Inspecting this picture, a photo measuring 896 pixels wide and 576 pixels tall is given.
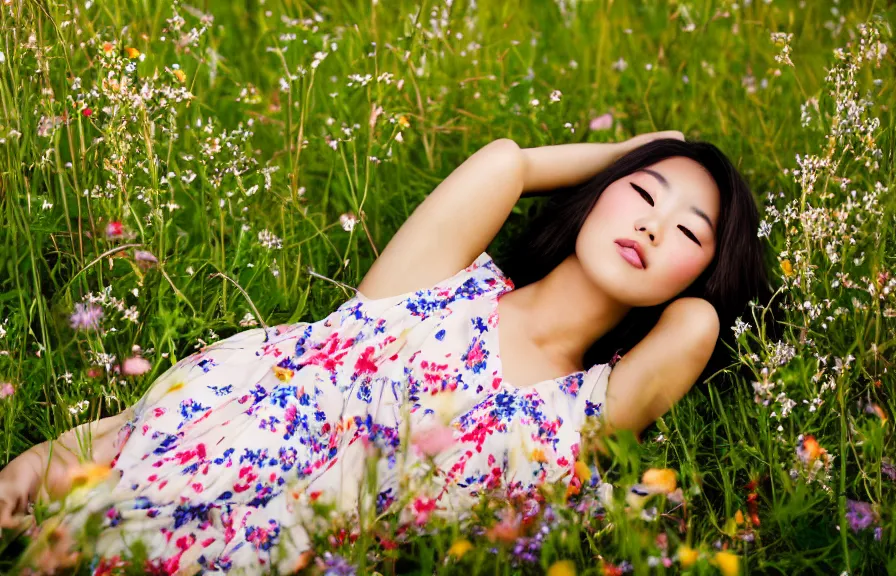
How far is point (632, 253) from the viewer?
7.77 ft

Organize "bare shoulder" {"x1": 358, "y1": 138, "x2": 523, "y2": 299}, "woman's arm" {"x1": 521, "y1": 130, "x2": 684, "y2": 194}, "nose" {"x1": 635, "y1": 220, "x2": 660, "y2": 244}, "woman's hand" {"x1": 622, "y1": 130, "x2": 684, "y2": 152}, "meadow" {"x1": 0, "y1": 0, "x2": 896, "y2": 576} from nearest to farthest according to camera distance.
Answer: "meadow" {"x1": 0, "y1": 0, "x2": 896, "y2": 576} → "nose" {"x1": 635, "y1": 220, "x2": 660, "y2": 244} → "bare shoulder" {"x1": 358, "y1": 138, "x2": 523, "y2": 299} → "woman's arm" {"x1": 521, "y1": 130, "x2": 684, "y2": 194} → "woman's hand" {"x1": 622, "y1": 130, "x2": 684, "y2": 152}

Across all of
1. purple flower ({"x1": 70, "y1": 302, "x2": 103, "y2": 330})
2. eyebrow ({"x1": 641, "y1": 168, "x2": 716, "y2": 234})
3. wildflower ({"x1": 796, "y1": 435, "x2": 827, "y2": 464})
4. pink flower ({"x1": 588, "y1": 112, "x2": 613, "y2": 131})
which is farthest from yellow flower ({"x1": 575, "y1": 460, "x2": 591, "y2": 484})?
pink flower ({"x1": 588, "y1": 112, "x2": 613, "y2": 131})

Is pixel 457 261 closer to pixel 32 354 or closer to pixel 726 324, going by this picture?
pixel 726 324

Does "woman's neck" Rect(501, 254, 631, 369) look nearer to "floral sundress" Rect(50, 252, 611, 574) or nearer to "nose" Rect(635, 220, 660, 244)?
"floral sundress" Rect(50, 252, 611, 574)

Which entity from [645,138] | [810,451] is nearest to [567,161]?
[645,138]

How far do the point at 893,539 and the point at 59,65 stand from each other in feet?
7.97

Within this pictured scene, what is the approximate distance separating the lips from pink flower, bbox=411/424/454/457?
2.03 feet

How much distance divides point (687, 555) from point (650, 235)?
903 mm

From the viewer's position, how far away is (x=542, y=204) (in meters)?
3.04

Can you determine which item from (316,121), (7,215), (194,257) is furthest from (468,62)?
(7,215)

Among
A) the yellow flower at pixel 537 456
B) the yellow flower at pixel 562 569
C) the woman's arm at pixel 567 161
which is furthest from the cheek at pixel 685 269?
the yellow flower at pixel 562 569

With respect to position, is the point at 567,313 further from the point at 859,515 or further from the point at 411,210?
the point at 859,515

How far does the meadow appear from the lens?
194 centimetres

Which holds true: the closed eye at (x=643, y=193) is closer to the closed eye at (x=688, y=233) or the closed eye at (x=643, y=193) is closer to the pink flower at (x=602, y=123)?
the closed eye at (x=688, y=233)
